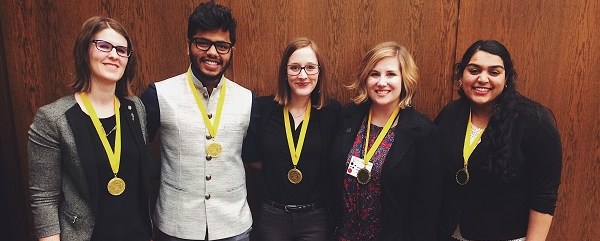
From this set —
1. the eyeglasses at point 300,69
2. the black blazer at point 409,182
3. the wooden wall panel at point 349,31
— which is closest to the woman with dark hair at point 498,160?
the black blazer at point 409,182

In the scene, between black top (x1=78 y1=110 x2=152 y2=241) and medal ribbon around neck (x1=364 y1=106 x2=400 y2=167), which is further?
medal ribbon around neck (x1=364 y1=106 x2=400 y2=167)

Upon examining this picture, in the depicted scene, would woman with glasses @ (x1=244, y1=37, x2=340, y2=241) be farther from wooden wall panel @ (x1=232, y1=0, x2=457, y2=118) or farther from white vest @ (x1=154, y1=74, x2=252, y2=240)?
wooden wall panel @ (x1=232, y1=0, x2=457, y2=118)

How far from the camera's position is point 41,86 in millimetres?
2529

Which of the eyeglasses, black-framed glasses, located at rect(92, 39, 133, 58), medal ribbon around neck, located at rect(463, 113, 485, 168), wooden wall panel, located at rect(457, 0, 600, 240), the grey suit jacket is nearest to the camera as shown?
the grey suit jacket

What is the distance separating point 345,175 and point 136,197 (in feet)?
3.34

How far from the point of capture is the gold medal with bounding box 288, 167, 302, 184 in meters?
2.10

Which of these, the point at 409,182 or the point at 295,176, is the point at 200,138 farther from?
the point at 409,182

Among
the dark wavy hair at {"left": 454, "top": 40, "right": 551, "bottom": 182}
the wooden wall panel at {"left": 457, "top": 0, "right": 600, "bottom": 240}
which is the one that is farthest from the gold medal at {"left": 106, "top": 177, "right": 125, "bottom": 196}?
the wooden wall panel at {"left": 457, "top": 0, "right": 600, "bottom": 240}

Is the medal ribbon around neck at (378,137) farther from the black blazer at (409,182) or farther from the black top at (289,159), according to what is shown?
the black top at (289,159)

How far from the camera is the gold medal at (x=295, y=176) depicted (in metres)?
2.10

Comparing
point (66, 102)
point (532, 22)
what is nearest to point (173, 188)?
point (66, 102)

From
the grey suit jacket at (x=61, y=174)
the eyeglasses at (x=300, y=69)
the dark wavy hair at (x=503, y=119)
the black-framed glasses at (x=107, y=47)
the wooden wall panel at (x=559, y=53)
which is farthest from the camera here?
the wooden wall panel at (x=559, y=53)

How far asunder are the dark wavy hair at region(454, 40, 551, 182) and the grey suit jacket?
5.88ft

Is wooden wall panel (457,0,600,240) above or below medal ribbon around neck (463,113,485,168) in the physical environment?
above
